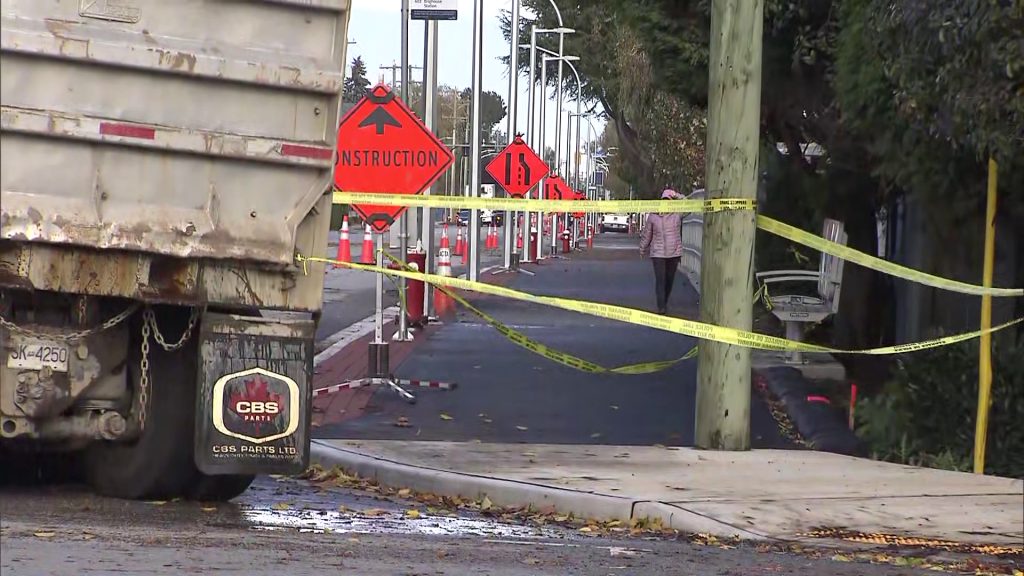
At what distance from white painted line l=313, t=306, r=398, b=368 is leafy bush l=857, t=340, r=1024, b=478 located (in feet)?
22.7

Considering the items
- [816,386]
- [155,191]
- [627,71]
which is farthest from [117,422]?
[627,71]

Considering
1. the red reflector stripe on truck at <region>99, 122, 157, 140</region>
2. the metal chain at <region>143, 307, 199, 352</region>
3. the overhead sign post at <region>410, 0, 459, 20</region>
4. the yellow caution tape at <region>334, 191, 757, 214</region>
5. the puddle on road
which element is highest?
the overhead sign post at <region>410, 0, 459, 20</region>

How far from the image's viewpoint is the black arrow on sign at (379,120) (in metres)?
14.2

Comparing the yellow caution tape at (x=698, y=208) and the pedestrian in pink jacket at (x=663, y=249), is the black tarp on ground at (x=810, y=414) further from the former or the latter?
the pedestrian in pink jacket at (x=663, y=249)

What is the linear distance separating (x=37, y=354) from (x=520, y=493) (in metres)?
2.87

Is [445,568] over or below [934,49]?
below

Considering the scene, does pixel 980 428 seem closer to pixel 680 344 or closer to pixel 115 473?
pixel 115 473

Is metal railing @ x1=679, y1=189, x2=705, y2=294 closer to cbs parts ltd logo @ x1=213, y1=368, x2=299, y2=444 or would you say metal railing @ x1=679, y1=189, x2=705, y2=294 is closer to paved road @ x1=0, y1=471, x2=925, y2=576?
paved road @ x1=0, y1=471, x2=925, y2=576

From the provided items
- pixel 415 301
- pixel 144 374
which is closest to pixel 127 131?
pixel 144 374

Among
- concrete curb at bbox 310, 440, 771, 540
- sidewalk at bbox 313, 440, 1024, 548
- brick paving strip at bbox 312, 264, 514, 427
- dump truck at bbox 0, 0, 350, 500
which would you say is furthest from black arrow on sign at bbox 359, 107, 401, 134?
dump truck at bbox 0, 0, 350, 500

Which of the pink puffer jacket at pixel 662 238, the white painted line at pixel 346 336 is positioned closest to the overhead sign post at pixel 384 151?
the white painted line at pixel 346 336

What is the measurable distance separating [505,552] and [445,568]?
60 cm

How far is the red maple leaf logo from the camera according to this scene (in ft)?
23.4

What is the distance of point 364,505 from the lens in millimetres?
8602
